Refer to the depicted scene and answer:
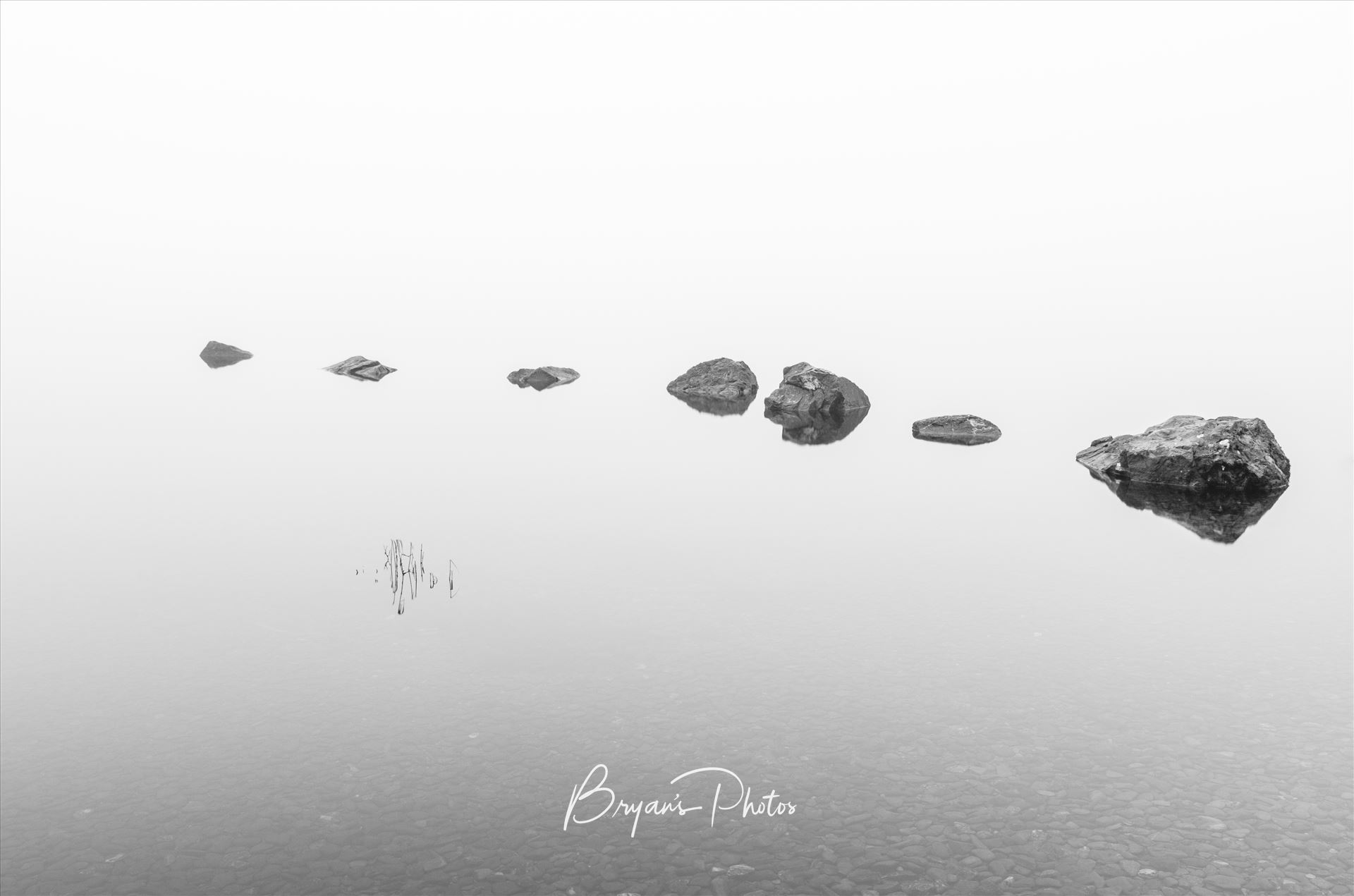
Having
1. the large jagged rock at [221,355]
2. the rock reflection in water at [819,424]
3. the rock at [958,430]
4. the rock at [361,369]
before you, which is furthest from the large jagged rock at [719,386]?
the large jagged rock at [221,355]

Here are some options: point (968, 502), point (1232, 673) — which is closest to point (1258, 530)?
point (968, 502)

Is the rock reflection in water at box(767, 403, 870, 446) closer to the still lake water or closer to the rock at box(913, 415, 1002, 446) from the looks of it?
the rock at box(913, 415, 1002, 446)

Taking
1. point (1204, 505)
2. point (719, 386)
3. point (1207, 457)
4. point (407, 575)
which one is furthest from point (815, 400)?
point (407, 575)

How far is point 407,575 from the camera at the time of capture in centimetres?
2988

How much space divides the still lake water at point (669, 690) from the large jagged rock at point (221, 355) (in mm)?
68806

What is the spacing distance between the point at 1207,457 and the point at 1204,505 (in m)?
3.10

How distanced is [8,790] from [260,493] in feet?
84.9

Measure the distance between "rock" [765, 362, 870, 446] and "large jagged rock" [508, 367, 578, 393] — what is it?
27705 millimetres

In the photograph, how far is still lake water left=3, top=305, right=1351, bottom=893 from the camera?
15.2 meters

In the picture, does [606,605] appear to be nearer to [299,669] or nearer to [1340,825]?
[299,669]

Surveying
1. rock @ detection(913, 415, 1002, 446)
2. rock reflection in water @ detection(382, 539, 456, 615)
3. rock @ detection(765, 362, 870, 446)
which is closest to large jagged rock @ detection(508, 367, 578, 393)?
rock @ detection(765, 362, 870, 446)

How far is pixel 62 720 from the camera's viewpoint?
19.3 meters

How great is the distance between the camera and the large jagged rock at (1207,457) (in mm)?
42344

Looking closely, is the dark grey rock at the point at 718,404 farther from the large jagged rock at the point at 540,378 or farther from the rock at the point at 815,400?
the large jagged rock at the point at 540,378
